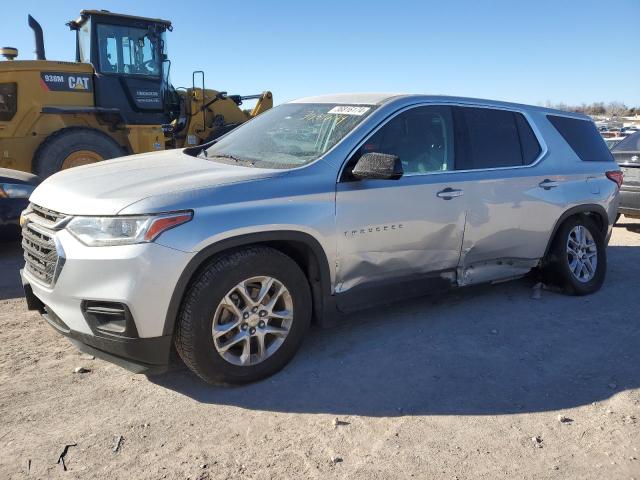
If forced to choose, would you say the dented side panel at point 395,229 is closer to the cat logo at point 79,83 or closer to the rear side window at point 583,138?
the rear side window at point 583,138

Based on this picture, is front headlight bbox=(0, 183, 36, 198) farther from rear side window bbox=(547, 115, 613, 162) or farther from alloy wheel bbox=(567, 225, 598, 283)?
alloy wheel bbox=(567, 225, 598, 283)

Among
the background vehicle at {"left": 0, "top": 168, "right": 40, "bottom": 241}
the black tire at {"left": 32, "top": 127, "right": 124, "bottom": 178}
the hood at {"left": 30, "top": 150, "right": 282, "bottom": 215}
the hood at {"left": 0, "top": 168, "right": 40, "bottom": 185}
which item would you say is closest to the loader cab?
the black tire at {"left": 32, "top": 127, "right": 124, "bottom": 178}

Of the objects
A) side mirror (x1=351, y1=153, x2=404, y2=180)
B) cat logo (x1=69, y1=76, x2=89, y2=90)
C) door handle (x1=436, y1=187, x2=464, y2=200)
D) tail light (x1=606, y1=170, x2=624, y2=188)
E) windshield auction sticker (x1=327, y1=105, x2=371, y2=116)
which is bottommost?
door handle (x1=436, y1=187, x2=464, y2=200)

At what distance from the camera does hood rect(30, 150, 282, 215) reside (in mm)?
3059

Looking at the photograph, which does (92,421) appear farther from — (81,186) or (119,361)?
(81,186)

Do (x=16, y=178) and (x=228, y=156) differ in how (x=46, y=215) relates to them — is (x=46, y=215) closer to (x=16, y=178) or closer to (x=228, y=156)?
(x=228, y=156)

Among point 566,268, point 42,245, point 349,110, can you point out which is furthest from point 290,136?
point 566,268

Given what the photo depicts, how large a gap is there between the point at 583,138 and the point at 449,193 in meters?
2.13

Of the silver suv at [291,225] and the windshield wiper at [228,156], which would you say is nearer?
the silver suv at [291,225]

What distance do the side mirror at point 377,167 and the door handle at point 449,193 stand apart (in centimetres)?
62

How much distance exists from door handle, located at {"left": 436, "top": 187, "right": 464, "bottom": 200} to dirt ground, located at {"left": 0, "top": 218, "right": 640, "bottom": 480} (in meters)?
1.03

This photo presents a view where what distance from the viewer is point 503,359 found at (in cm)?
384

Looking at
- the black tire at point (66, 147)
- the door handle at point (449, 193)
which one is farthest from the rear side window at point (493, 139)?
the black tire at point (66, 147)

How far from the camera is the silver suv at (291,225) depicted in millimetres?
3002
